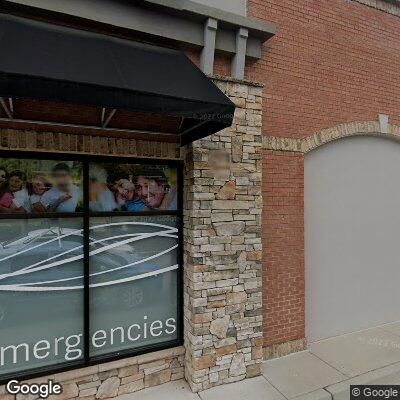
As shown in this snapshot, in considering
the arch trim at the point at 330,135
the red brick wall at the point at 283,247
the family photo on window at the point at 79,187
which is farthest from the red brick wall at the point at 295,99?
the family photo on window at the point at 79,187

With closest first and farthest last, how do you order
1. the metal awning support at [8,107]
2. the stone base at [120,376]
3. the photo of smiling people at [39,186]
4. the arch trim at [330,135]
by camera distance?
1. the metal awning support at [8,107]
2. the photo of smiling people at [39,186]
3. the stone base at [120,376]
4. the arch trim at [330,135]

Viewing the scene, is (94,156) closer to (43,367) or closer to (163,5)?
(163,5)

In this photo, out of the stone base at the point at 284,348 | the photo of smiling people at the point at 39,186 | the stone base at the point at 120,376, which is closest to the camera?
the photo of smiling people at the point at 39,186

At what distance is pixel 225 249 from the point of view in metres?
4.57

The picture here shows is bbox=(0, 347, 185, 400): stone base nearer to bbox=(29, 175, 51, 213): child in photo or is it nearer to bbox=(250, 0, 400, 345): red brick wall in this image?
bbox=(250, 0, 400, 345): red brick wall

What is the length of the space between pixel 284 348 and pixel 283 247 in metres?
1.72

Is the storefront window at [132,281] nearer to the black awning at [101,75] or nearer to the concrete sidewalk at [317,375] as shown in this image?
the concrete sidewalk at [317,375]

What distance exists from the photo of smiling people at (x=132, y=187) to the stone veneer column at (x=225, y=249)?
0.32 metres

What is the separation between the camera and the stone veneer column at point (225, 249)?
14.5 feet

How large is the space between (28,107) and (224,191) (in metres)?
2.78

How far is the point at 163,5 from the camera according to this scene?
4.29 meters

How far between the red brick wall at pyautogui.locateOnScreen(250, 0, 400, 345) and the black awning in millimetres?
1846

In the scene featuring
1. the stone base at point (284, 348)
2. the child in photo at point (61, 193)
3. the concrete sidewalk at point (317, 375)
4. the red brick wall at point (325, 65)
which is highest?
the red brick wall at point (325, 65)

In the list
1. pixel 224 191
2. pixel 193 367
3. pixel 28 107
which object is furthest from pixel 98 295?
pixel 28 107
